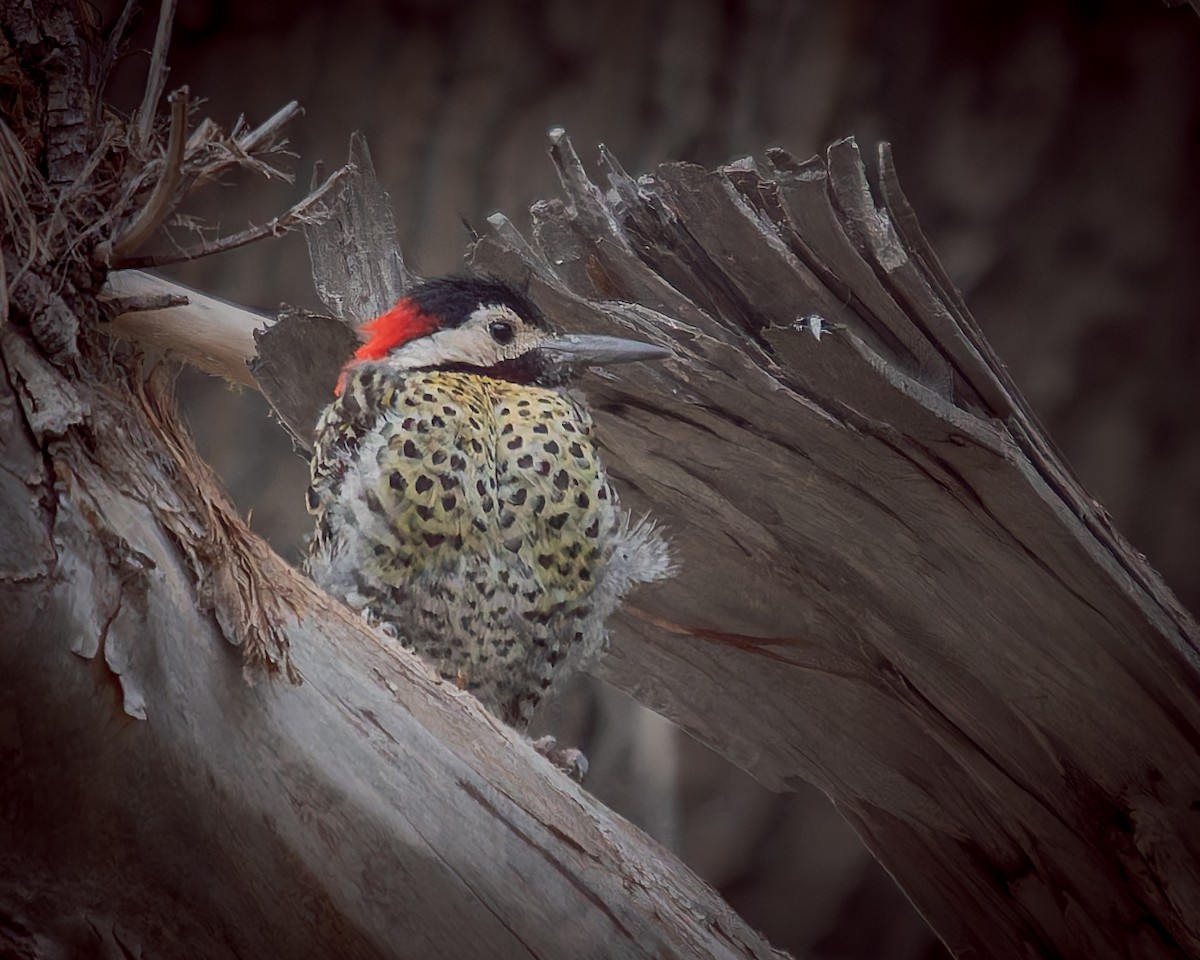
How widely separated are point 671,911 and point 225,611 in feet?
1.32

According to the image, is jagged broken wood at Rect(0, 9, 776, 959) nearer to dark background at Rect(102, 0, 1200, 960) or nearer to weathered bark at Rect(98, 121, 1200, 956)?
weathered bark at Rect(98, 121, 1200, 956)

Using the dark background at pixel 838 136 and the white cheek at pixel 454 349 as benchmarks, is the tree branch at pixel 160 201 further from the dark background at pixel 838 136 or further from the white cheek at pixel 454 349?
the dark background at pixel 838 136

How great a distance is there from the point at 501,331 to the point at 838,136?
89 cm

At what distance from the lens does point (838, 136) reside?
1746mm

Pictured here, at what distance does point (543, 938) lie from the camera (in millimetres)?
769

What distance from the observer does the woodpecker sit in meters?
1.02

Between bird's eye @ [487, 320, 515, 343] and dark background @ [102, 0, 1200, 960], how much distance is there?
2.15 ft

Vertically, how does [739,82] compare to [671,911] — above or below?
above

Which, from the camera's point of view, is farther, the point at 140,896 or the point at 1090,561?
the point at 1090,561

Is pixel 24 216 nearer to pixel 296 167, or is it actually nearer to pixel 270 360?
pixel 270 360

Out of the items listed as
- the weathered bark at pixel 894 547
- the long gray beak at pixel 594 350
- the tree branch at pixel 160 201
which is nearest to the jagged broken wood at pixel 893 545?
the weathered bark at pixel 894 547

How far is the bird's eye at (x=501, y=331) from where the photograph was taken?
1087mm

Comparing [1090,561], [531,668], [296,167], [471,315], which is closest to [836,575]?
[1090,561]

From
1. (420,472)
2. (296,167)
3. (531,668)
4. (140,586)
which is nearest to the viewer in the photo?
(140,586)
